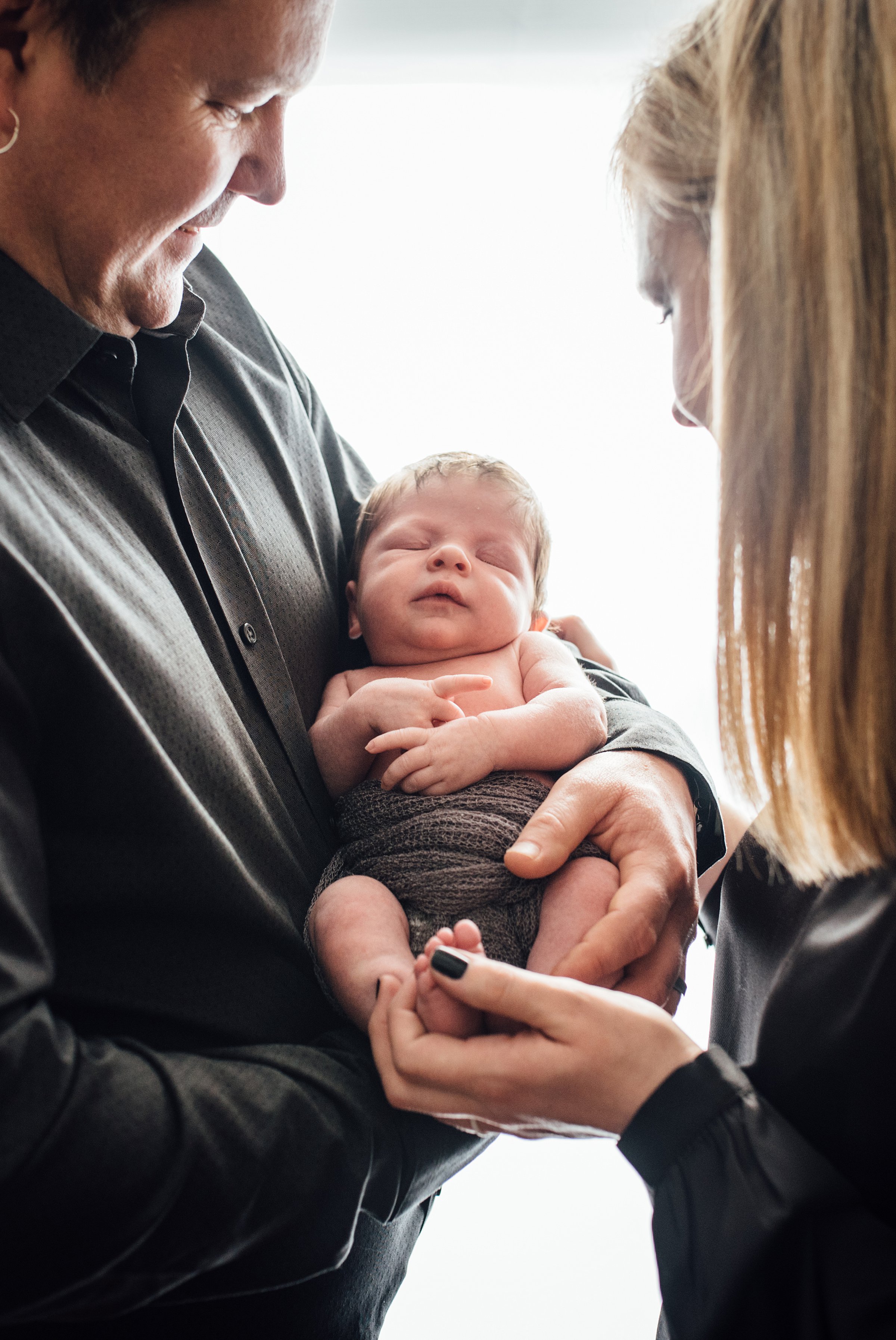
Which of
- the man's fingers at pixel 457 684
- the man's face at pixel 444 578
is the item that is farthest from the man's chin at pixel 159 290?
the man's fingers at pixel 457 684

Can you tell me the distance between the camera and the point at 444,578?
4.18ft

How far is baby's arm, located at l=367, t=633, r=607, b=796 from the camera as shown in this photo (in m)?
1.05

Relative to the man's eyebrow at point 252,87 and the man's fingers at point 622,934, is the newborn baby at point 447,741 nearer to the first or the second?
the man's fingers at point 622,934

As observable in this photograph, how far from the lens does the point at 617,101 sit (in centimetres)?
199

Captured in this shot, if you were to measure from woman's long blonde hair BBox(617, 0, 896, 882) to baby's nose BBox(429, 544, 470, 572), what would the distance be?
53cm

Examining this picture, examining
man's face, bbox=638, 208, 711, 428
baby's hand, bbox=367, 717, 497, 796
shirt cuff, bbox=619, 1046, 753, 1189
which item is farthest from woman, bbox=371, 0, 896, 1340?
baby's hand, bbox=367, 717, 497, 796

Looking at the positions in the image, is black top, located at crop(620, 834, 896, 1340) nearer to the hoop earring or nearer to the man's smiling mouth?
the man's smiling mouth

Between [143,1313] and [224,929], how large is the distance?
0.36 metres

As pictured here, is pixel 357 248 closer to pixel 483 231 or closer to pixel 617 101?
pixel 483 231

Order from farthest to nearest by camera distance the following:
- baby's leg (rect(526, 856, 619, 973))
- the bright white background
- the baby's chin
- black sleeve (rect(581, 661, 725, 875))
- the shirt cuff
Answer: the bright white background < the baby's chin < black sleeve (rect(581, 661, 725, 875)) < baby's leg (rect(526, 856, 619, 973)) < the shirt cuff

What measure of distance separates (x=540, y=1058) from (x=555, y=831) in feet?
0.88

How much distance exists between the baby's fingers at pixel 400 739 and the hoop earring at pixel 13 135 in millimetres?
738

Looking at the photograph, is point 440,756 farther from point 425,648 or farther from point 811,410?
point 811,410

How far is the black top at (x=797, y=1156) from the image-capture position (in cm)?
65
